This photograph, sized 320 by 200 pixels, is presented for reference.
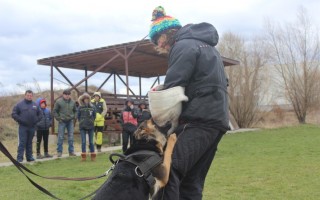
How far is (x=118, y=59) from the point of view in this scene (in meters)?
18.0

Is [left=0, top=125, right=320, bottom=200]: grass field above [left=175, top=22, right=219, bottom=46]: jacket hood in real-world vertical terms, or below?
below

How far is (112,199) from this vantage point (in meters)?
2.69

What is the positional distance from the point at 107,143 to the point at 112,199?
14617mm

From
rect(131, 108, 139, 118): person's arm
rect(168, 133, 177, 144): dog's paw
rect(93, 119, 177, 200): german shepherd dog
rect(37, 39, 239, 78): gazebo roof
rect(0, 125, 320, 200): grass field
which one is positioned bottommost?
rect(0, 125, 320, 200): grass field

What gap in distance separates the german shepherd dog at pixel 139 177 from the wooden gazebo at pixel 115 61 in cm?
1177

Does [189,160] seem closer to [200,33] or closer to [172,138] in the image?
[172,138]

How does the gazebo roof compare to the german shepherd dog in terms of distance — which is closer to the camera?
the german shepherd dog

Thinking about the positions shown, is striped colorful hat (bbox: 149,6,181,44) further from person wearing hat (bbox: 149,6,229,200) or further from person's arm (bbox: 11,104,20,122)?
person's arm (bbox: 11,104,20,122)

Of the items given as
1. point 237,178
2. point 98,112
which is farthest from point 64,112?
point 237,178

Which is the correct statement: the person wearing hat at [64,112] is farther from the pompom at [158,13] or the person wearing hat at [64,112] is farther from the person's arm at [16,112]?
the pompom at [158,13]

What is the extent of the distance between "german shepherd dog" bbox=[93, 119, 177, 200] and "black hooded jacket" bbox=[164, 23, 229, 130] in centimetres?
26

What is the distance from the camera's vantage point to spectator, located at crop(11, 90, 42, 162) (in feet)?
32.9

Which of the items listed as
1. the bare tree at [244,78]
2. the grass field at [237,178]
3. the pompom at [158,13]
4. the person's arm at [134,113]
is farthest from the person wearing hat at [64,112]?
the bare tree at [244,78]

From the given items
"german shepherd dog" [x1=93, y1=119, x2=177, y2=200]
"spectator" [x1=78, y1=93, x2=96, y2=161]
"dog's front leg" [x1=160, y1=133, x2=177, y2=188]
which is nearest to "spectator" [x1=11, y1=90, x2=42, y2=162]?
"spectator" [x1=78, y1=93, x2=96, y2=161]
